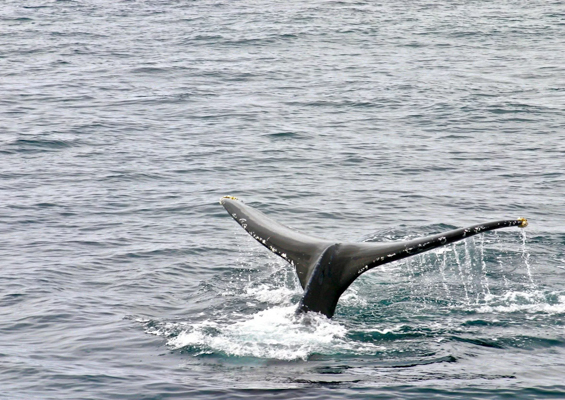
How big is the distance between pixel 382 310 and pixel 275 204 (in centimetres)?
685

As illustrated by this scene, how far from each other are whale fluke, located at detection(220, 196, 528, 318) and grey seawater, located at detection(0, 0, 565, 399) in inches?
18.5

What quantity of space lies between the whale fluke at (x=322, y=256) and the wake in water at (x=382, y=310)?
1.17 feet

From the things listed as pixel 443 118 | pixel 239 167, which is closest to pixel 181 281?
pixel 239 167

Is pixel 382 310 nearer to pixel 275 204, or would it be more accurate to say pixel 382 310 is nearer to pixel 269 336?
pixel 269 336

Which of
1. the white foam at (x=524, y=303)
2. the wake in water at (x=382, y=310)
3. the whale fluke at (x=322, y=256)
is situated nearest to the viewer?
the whale fluke at (x=322, y=256)

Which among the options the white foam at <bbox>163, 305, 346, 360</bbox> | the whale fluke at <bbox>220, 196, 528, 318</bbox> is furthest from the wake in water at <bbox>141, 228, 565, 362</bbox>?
the whale fluke at <bbox>220, 196, 528, 318</bbox>

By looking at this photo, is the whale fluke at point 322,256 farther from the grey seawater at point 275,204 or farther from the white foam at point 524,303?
the white foam at point 524,303

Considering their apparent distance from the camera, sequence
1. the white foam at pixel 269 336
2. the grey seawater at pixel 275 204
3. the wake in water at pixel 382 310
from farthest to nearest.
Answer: the wake in water at pixel 382 310 → the white foam at pixel 269 336 → the grey seawater at pixel 275 204

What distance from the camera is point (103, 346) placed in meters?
12.2

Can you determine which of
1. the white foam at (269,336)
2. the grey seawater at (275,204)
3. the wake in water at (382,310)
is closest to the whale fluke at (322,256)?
the white foam at (269,336)

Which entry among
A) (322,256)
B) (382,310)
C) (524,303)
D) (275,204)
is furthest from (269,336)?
(275,204)

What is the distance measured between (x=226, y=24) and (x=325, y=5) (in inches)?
284

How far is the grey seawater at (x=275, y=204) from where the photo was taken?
11391 mm

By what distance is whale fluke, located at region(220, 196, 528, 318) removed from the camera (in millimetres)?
10992
